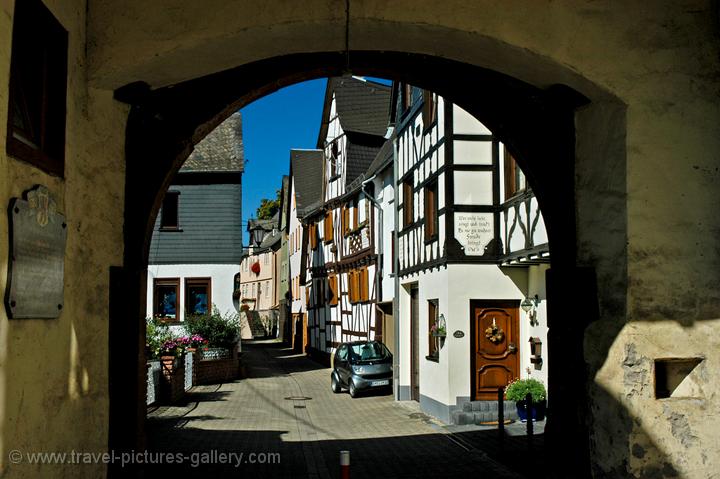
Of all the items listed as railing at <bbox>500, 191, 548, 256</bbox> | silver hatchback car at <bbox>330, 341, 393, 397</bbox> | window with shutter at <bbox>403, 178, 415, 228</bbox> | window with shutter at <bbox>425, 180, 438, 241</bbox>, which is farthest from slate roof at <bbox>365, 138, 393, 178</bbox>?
railing at <bbox>500, 191, 548, 256</bbox>

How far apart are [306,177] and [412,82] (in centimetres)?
3157

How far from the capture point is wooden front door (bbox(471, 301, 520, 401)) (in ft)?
48.3

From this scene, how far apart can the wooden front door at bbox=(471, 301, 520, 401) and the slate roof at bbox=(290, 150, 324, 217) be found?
22.0 meters

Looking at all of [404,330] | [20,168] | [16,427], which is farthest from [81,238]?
[404,330]

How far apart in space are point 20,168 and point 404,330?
15.1 meters

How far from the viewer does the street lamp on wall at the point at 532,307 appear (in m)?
14.1

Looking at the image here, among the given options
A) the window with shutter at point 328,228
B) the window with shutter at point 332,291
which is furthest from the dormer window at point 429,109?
the window with shutter at point 328,228

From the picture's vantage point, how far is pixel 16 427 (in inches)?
152

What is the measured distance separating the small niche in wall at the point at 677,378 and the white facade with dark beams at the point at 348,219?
16660 millimetres

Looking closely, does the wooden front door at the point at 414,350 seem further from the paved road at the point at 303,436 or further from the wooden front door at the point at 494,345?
the wooden front door at the point at 494,345

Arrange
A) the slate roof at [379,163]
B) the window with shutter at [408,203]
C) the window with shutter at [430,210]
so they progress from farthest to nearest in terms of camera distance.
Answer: the slate roof at [379,163]
the window with shutter at [408,203]
the window with shutter at [430,210]

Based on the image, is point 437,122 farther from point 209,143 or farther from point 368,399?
point 209,143

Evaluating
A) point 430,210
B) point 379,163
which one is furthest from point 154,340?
point 379,163

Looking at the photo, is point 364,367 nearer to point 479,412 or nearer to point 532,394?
point 479,412
